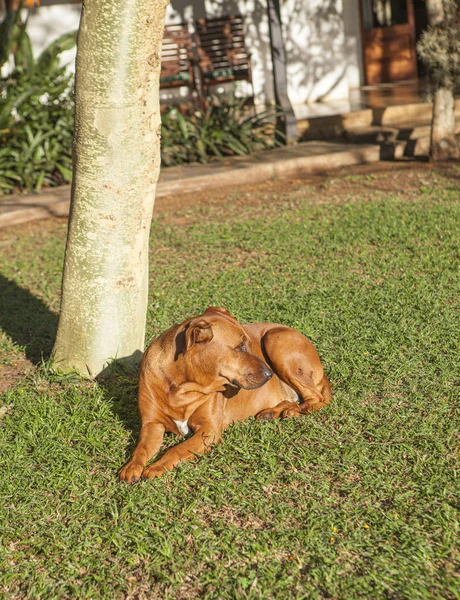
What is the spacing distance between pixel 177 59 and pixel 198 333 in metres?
10.1

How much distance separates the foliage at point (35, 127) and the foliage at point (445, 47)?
5.10 meters

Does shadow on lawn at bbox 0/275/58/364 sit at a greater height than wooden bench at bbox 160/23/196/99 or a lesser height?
lesser

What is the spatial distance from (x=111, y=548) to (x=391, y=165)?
A: 27.5 feet

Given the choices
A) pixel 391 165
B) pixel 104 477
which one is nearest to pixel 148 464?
pixel 104 477

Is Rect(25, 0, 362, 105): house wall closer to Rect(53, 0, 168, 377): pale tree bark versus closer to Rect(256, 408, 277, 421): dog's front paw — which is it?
Rect(53, 0, 168, 377): pale tree bark

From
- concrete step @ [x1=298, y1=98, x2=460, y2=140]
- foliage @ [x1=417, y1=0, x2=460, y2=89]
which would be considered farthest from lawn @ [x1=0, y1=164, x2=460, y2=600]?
concrete step @ [x1=298, y1=98, x2=460, y2=140]

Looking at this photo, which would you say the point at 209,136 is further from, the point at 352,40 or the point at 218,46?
the point at 352,40

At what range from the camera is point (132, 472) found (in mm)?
3723

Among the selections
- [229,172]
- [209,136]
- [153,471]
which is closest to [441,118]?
[229,172]

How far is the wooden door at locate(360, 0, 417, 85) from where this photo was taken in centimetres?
1712

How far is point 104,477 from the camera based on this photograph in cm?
383

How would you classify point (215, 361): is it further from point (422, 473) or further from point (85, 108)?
point (85, 108)

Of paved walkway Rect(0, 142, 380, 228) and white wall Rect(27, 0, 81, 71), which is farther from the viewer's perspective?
white wall Rect(27, 0, 81, 71)

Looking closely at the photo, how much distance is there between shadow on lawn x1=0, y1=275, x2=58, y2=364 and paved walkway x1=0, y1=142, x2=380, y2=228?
238 cm
